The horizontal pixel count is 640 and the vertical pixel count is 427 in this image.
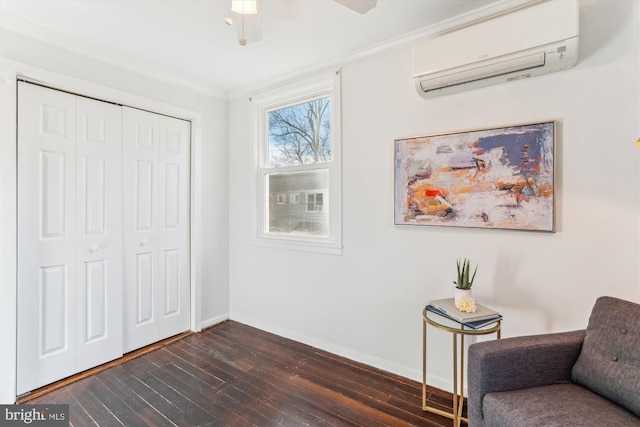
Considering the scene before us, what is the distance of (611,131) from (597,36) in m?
0.52

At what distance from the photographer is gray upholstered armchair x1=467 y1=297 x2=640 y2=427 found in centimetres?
118

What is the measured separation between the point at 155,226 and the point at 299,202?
1.35 meters

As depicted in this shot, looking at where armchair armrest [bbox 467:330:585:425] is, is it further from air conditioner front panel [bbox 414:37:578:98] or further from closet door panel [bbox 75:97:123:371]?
closet door panel [bbox 75:97:123:371]

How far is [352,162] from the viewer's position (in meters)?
2.50

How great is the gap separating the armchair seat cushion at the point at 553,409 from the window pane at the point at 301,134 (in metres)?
2.06

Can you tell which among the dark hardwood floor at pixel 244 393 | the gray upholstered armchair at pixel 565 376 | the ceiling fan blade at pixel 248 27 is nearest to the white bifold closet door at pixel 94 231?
the dark hardwood floor at pixel 244 393

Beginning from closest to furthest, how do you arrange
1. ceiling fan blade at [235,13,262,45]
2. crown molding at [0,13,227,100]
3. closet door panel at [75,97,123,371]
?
ceiling fan blade at [235,13,262,45] → crown molding at [0,13,227,100] → closet door panel at [75,97,123,371]

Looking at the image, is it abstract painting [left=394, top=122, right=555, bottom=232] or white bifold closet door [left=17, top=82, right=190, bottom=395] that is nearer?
abstract painting [left=394, top=122, right=555, bottom=232]

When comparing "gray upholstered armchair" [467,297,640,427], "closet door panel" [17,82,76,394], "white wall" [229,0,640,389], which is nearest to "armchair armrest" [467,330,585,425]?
"gray upholstered armchair" [467,297,640,427]

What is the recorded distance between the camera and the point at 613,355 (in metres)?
1.31

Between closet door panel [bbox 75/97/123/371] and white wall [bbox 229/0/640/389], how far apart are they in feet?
3.93

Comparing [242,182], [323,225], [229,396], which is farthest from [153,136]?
[229,396]

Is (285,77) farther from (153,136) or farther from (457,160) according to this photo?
(457,160)
